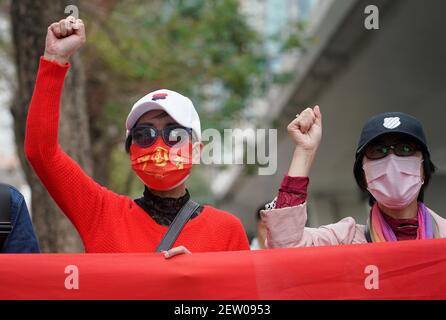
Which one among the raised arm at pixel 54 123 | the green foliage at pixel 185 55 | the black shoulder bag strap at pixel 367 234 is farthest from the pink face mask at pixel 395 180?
the green foliage at pixel 185 55

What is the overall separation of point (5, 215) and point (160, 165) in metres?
0.62

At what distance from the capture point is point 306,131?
3.43 metres

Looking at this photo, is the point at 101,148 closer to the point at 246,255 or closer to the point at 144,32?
the point at 144,32

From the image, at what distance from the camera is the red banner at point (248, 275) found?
10.1ft

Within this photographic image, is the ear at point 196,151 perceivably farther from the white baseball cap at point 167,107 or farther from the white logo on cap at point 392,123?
the white logo on cap at point 392,123

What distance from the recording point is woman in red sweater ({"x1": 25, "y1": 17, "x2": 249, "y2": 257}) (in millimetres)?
3305

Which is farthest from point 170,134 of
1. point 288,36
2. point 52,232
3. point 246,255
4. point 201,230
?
point 288,36

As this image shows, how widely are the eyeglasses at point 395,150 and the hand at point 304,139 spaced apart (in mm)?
220

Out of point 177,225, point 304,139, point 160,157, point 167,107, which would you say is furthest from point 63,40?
point 304,139

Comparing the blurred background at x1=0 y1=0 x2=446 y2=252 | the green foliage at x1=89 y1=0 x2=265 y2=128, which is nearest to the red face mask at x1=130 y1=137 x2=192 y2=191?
the blurred background at x1=0 y1=0 x2=446 y2=252

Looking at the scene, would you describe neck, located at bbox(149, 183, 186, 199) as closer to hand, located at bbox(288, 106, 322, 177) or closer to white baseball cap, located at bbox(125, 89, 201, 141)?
white baseball cap, located at bbox(125, 89, 201, 141)

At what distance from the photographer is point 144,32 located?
12336 millimetres

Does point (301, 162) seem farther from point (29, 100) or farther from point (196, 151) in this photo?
point (29, 100)

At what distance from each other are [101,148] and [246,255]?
37.6ft
